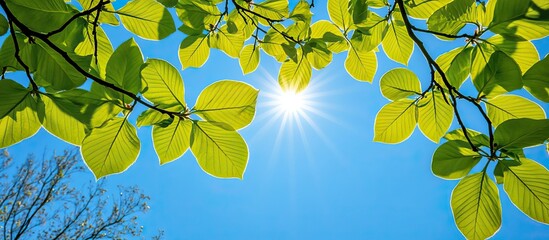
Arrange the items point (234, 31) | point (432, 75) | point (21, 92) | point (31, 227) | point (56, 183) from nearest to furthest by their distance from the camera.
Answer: point (21, 92), point (432, 75), point (234, 31), point (31, 227), point (56, 183)

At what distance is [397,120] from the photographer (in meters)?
0.81

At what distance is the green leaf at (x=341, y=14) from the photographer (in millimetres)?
981

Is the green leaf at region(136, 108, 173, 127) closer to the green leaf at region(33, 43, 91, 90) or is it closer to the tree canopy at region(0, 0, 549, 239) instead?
the tree canopy at region(0, 0, 549, 239)

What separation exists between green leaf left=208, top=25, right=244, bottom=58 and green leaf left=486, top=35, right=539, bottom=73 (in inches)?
26.3

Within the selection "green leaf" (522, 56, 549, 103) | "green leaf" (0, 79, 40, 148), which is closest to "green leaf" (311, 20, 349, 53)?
"green leaf" (522, 56, 549, 103)

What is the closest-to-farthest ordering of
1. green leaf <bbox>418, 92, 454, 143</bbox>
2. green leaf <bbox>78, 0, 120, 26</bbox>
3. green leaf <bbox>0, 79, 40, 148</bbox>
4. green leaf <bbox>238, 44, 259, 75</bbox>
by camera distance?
green leaf <bbox>0, 79, 40, 148</bbox> → green leaf <bbox>418, 92, 454, 143</bbox> → green leaf <bbox>78, 0, 120, 26</bbox> → green leaf <bbox>238, 44, 259, 75</bbox>

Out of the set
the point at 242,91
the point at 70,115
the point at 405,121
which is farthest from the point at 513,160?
the point at 70,115

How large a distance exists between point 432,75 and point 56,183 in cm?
1140

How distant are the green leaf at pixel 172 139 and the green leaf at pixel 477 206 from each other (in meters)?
0.48

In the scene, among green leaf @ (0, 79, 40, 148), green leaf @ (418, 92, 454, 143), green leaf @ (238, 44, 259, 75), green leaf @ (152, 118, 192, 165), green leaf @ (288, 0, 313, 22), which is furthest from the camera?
green leaf @ (238, 44, 259, 75)

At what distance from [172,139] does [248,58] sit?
0.57 m

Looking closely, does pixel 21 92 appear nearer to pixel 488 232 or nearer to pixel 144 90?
pixel 144 90

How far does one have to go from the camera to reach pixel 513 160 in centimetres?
59

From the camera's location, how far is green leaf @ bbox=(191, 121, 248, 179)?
617 millimetres
